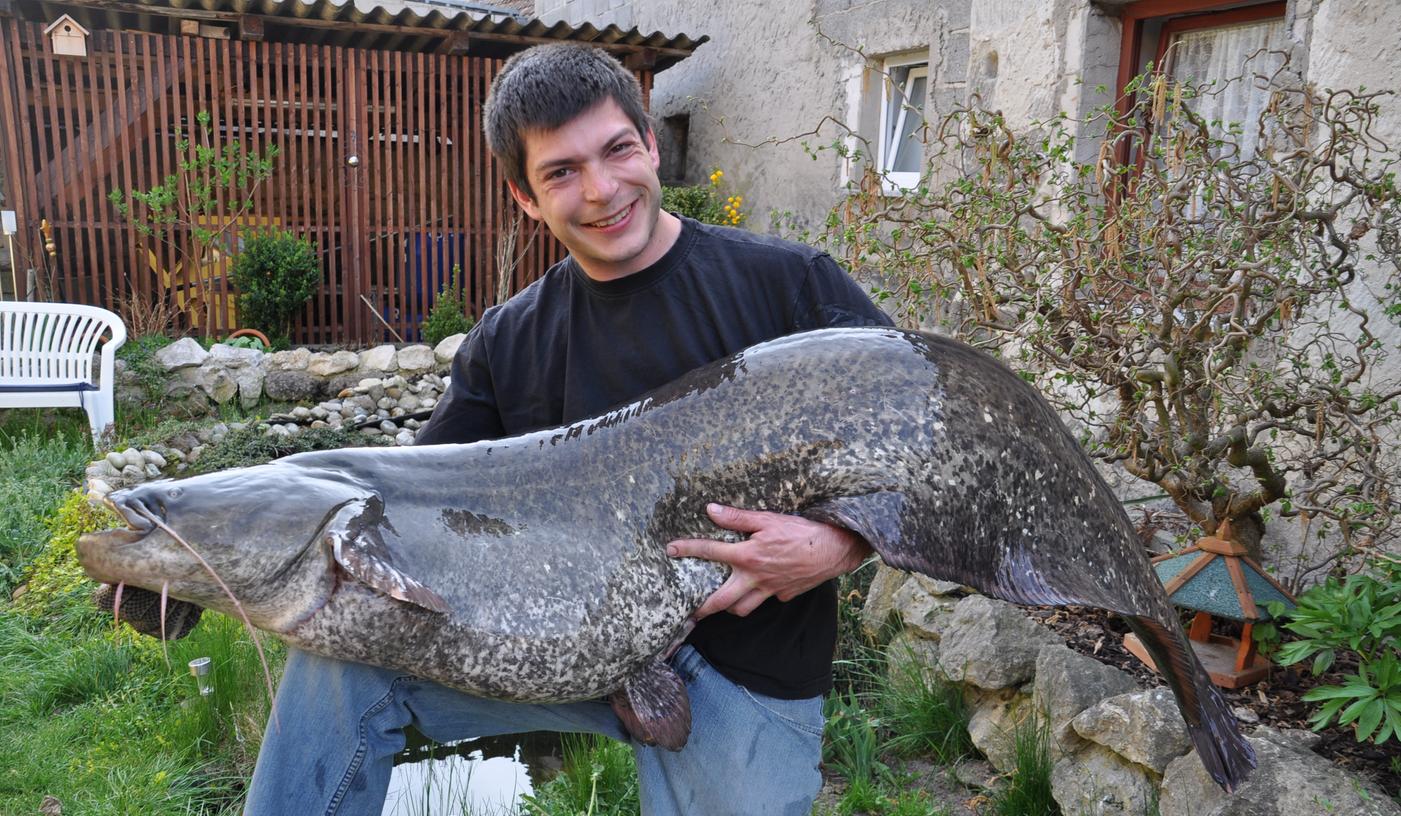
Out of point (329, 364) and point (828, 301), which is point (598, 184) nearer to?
point (828, 301)

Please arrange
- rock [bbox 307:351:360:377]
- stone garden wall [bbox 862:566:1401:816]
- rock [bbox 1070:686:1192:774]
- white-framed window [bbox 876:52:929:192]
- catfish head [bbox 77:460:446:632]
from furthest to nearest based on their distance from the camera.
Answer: rock [bbox 307:351:360:377] < white-framed window [bbox 876:52:929:192] < rock [bbox 1070:686:1192:774] < stone garden wall [bbox 862:566:1401:816] < catfish head [bbox 77:460:446:632]

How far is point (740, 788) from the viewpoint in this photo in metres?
2.05

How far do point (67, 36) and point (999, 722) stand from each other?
30.0 ft

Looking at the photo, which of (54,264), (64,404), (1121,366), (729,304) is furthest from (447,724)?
(54,264)

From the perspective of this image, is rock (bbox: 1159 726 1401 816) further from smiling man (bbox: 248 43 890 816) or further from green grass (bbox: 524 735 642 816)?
green grass (bbox: 524 735 642 816)

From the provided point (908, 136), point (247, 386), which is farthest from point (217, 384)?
point (908, 136)

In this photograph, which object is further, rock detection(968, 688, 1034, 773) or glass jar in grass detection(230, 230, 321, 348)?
glass jar in grass detection(230, 230, 321, 348)

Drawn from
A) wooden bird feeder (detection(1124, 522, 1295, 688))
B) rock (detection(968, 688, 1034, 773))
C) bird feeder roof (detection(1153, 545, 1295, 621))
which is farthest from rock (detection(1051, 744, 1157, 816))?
bird feeder roof (detection(1153, 545, 1295, 621))

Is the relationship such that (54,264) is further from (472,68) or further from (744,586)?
(744,586)

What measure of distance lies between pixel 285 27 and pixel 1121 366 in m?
9.11

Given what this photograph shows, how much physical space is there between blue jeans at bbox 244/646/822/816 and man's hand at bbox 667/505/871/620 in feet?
1.02

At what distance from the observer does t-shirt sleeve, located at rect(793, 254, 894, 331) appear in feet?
7.16

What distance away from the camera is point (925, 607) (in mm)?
3848

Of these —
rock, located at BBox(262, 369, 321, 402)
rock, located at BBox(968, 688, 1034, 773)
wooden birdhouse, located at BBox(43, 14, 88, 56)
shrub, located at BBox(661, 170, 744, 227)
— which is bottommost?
rock, located at BBox(968, 688, 1034, 773)
